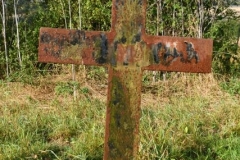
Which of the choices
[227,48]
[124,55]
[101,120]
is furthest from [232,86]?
[124,55]

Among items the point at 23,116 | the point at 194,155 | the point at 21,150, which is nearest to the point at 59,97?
the point at 23,116

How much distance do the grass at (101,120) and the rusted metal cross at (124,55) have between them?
90 cm

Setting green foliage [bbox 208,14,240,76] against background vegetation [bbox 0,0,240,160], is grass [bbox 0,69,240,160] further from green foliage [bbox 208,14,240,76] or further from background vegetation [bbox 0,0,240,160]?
green foliage [bbox 208,14,240,76]

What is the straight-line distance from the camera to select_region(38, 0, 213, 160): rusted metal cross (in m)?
2.18

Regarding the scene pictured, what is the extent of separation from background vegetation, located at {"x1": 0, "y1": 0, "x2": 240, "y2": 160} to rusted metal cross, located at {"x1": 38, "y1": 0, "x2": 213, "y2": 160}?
36.0 inches

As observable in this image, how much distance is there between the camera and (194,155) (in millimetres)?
3525

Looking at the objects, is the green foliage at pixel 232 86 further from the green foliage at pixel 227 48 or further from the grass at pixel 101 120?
the green foliage at pixel 227 48

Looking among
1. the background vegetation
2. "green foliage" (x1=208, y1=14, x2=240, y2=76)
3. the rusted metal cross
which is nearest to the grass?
the background vegetation

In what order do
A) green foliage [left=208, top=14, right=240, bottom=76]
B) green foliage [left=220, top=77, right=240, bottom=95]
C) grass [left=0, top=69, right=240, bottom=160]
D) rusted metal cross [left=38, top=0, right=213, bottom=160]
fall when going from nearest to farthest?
rusted metal cross [left=38, top=0, right=213, bottom=160], grass [left=0, top=69, right=240, bottom=160], green foliage [left=220, top=77, right=240, bottom=95], green foliage [left=208, top=14, right=240, bottom=76]

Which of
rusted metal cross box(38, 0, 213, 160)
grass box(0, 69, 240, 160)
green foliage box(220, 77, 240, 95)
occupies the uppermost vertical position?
rusted metal cross box(38, 0, 213, 160)

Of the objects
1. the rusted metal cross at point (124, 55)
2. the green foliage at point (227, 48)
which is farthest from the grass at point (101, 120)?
the rusted metal cross at point (124, 55)

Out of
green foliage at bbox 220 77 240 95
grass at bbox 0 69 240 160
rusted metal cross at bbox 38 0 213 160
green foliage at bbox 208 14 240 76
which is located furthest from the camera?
green foliage at bbox 208 14 240 76

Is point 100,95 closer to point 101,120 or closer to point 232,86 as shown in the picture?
point 101,120

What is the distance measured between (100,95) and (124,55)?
3.79 m
